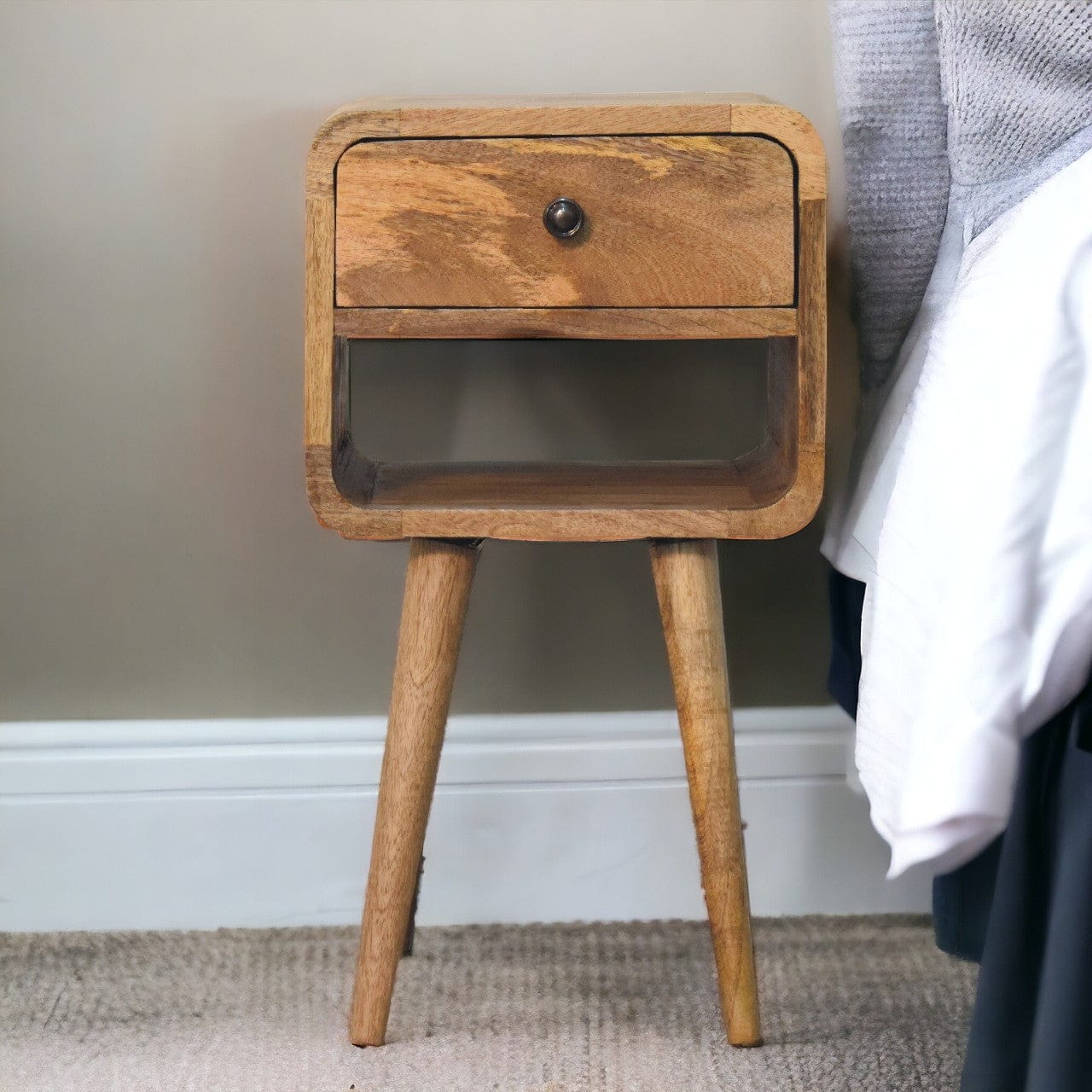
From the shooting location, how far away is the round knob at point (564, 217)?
696 millimetres

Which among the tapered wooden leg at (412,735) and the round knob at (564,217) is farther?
the tapered wooden leg at (412,735)

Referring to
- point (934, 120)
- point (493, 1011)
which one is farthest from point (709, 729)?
point (934, 120)

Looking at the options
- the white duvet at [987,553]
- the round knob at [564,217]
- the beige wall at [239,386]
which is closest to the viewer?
the white duvet at [987,553]

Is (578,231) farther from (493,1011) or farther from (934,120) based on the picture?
(493,1011)

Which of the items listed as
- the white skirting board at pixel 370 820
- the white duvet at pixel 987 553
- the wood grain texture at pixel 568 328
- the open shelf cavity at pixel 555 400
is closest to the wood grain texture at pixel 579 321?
the wood grain texture at pixel 568 328

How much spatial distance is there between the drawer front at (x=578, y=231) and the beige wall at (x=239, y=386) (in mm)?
296

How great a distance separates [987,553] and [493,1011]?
607 mm

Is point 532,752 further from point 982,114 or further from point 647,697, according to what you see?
point 982,114

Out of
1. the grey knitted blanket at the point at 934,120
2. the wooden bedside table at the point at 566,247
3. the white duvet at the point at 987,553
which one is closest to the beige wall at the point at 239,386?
the grey knitted blanket at the point at 934,120

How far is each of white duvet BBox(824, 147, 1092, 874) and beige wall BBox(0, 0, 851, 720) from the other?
42 centimetres

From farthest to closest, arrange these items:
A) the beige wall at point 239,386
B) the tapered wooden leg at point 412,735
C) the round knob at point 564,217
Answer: the beige wall at point 239,386, the tapered wooden leg at point 412,735, the round knob at point 564,217

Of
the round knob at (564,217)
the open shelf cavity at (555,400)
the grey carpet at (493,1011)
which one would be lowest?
the grey carpet at (493,1011)

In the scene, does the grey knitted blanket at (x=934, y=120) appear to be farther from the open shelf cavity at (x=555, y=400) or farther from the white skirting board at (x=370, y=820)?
the white skirting board at (x=370, y=820)

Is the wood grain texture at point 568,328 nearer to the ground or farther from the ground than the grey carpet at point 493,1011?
farther from the ground
